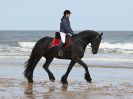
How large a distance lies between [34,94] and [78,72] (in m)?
7.57

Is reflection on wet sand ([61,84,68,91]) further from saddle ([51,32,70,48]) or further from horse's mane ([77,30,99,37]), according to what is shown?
horse's mane ([77,30,99,37])

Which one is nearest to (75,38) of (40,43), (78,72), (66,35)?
(66,35)

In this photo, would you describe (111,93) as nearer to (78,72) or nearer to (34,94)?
(34,94)

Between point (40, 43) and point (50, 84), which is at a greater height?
point (40, 43)

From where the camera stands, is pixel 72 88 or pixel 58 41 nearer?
pixel 72 88

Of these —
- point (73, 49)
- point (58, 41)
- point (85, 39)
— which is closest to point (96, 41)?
point (85, 39)

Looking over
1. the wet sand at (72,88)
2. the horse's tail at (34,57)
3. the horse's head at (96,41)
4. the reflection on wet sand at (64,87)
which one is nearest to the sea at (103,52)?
the wet sand at (72,88)

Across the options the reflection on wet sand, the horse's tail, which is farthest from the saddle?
the reflection on wet sand

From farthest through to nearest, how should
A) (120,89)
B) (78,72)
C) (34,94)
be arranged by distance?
1. (78,72)
2. (120,89)
3. (34,94)

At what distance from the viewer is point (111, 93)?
40.4 feet

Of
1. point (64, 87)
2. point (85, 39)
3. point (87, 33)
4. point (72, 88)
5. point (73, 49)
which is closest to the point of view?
point (72, 88)

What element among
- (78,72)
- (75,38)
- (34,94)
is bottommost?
(78,72)
